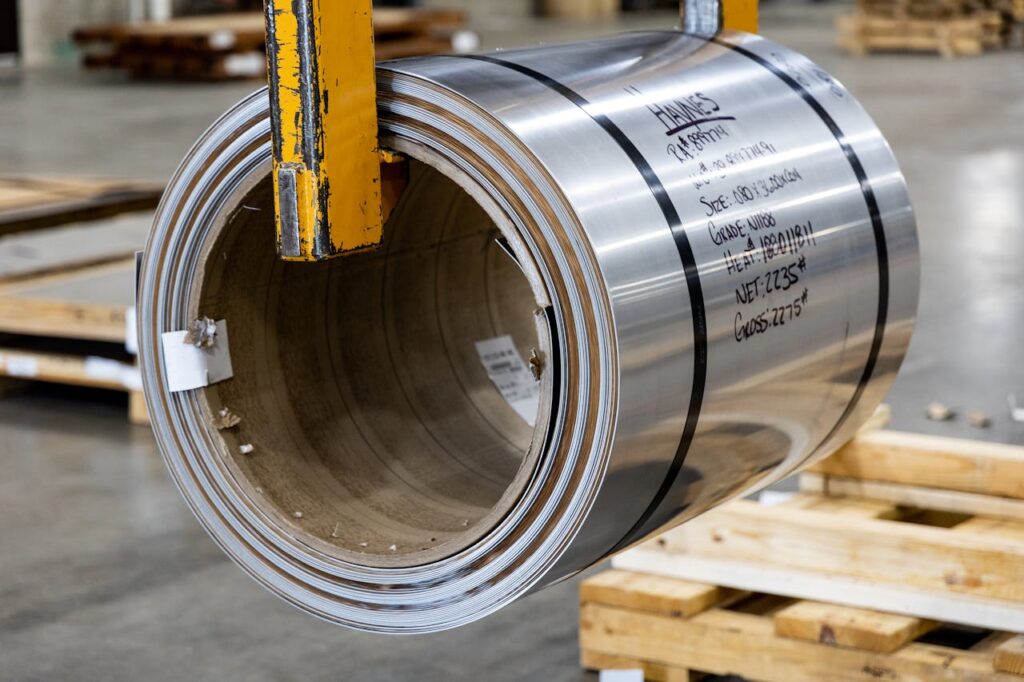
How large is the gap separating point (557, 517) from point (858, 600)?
115 centimetres

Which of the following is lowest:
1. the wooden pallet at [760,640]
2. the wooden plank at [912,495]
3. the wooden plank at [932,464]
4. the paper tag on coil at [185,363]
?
the wooden pallet at [760,640]

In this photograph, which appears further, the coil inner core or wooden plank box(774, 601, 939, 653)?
wooden plank box(774, 601, 939, 653)

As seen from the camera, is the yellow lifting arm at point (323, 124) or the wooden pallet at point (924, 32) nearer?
the yellow lifting arm at point (323, 124)

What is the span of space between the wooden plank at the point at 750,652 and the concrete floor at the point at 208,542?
0.55 feet

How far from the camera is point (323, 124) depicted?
1924mm

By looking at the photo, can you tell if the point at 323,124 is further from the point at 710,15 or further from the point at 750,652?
the point at 750,652

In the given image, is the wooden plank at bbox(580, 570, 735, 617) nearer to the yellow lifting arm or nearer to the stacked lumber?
the yellow lifting arm

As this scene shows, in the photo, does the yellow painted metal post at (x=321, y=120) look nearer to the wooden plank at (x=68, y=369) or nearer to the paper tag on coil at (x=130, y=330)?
the paper tag on coil at (x=130, y=330)

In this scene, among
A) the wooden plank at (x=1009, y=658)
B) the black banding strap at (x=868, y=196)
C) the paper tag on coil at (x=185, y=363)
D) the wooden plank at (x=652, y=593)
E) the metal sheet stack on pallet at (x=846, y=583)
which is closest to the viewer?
the paper tag on coil at (x=185, y=363)

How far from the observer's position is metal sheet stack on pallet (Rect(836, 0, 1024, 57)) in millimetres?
16062

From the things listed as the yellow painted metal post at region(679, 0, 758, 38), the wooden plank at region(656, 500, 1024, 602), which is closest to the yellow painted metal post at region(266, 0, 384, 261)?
the yellow painted metal post at region(679, 0, 758, 38)

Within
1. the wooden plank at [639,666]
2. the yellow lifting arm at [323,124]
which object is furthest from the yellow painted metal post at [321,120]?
the wooden plank at [639,666]

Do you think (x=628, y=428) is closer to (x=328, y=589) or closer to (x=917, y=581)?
(x=328, y=589)

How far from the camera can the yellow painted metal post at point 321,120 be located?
75.0 inches
